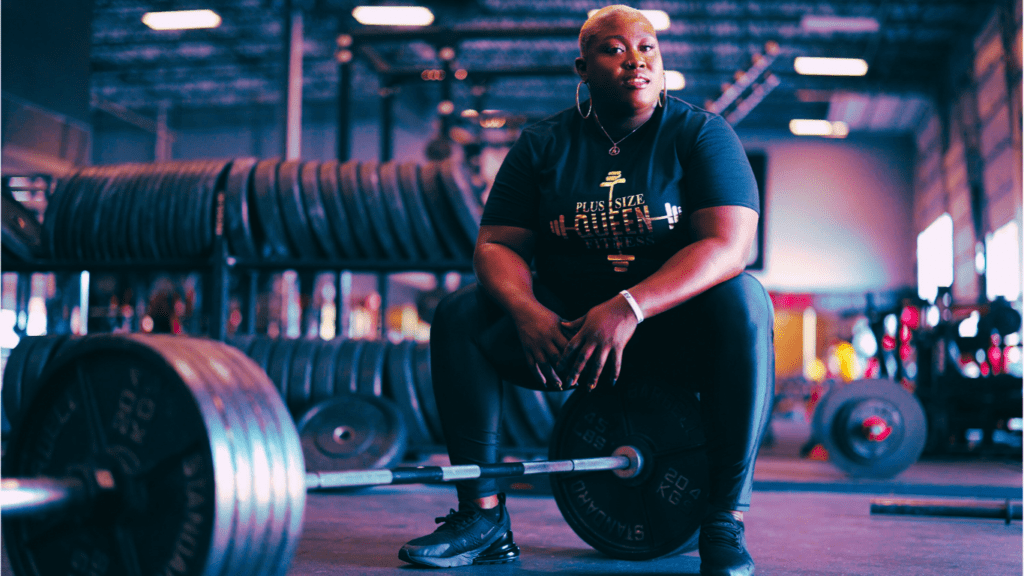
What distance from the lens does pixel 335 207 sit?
336 cm

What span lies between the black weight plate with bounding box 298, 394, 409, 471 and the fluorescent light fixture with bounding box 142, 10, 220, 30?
6.54 m

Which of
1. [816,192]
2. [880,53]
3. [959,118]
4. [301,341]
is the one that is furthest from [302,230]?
[816,192]

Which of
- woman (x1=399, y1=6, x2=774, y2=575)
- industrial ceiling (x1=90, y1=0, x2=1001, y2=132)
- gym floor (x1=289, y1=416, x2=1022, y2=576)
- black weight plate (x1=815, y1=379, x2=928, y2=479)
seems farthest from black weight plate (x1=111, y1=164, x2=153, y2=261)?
industrial ceiling (x1=90, y1=0, x2=1001, y2=132)

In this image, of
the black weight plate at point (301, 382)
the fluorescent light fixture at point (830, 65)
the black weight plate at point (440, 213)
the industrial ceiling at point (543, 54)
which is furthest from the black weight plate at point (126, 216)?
the fluorescent light fixture at point (830, 65)

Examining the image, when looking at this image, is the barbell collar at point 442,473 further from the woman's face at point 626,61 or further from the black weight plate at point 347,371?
the black weight plate at point 347,371

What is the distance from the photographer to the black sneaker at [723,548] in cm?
140

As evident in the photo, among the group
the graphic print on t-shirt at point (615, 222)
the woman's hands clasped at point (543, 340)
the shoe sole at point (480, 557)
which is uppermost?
the graphic print on t-shirt at point (615, 222)

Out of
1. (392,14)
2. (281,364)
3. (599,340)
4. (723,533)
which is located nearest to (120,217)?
(281,364)

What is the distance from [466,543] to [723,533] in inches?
17.3

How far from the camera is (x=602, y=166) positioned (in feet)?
5.43

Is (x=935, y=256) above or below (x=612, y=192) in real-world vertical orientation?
above

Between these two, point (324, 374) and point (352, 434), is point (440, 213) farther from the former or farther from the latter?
point (352, 434)

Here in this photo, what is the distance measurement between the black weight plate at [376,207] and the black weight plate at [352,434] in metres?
0.59

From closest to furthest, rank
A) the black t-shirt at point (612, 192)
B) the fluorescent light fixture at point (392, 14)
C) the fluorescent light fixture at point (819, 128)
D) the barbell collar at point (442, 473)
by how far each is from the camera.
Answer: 1. the barbell collar at point (442, 473)
2. the black t-shirt at point (612, 192)
3. the fluorescent light fixture at point (392, 14)
4. the fluorescent light fixture at point (819, 128)
